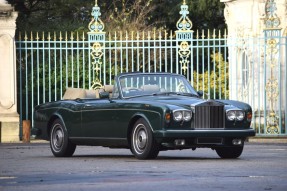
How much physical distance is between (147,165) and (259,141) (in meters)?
11.3

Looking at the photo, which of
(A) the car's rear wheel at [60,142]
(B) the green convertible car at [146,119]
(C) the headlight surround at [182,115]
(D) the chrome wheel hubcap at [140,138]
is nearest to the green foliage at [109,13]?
(A) the car's rear wheel at [60,142]

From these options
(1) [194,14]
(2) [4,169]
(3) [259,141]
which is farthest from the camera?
(1) [194,14]

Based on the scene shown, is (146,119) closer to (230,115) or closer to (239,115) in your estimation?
(230,115)

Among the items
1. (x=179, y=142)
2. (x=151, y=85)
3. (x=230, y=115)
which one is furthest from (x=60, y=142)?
(x=230, y=115)

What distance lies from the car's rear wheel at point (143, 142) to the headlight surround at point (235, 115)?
1.26 metres

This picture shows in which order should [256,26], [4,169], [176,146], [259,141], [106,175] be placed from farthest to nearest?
1. [256,26]
2. [259,141]
3. [176,146]
4. [4,169]
5. [106,175]

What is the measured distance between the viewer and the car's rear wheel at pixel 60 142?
1881 cm

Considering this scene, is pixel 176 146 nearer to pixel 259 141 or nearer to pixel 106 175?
pixel 106 175

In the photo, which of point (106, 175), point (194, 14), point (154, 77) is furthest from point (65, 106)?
point (194, 14)

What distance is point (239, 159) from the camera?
17.6 metres

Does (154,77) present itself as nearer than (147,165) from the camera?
No

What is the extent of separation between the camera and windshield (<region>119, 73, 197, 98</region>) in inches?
720

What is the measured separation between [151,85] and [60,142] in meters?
1.95

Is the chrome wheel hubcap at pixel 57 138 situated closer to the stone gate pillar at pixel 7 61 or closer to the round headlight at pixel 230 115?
the round headlight at pixel 230 115
